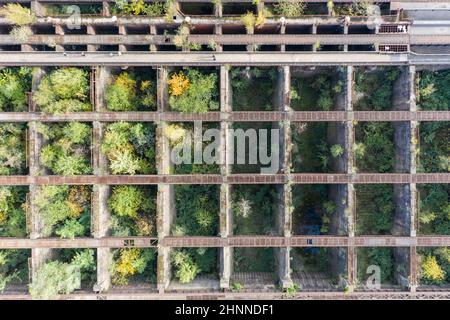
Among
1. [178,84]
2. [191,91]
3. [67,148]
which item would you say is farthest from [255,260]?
[67,148]

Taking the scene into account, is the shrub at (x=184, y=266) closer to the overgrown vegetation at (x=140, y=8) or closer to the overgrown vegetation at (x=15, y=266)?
the overgrown vegetation at (x=15, y=266)

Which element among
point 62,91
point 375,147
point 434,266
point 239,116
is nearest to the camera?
point 62,91

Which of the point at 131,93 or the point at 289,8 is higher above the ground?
the point at 289,8

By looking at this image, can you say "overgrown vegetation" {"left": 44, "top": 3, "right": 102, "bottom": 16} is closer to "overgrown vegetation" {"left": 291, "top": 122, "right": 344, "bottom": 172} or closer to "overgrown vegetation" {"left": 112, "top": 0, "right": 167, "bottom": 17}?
"overgrown vegetation" {"left": 112, "top": 0, "right": 167, "bottom": 17}

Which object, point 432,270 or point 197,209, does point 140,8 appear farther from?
point 432,270

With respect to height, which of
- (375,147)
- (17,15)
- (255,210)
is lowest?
(255,210)

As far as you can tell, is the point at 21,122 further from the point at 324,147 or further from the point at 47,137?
the point at 324,147
